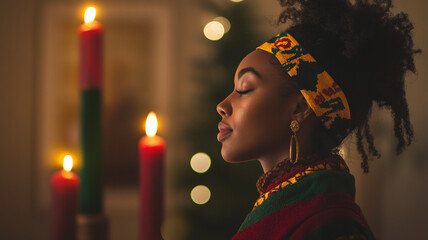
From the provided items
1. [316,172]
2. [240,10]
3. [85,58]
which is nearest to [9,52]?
[240,10]

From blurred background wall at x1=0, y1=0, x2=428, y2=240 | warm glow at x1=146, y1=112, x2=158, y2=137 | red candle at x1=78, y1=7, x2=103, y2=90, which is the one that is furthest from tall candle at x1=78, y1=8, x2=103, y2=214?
blurred background wall at x1=0, y1=0, x2=428, y2=240

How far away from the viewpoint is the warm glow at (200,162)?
147cm

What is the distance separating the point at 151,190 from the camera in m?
0.59

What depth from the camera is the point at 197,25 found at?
2430mm

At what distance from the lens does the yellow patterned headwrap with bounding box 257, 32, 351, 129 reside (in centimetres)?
74

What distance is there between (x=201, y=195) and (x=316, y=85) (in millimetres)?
846

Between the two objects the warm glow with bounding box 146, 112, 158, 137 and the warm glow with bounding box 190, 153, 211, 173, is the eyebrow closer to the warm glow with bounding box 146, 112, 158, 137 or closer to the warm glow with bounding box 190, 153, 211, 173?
the warm glow with bounding box 146, 112, 158, 137

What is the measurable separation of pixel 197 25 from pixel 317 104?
178 cm

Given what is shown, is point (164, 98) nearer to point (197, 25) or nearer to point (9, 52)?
point (197, 25)

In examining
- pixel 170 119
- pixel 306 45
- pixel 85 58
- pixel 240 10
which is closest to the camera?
pixel 85 58

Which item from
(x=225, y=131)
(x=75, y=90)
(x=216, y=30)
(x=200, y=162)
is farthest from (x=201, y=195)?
(x=75, y=90)

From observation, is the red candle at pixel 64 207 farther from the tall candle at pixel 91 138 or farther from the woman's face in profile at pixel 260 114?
the woman's face in profile at pixel 260 114

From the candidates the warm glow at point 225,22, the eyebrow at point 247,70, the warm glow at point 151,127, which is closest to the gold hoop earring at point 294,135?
the eyebrow at point 247,70

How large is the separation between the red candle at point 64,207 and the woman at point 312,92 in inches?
10.3
